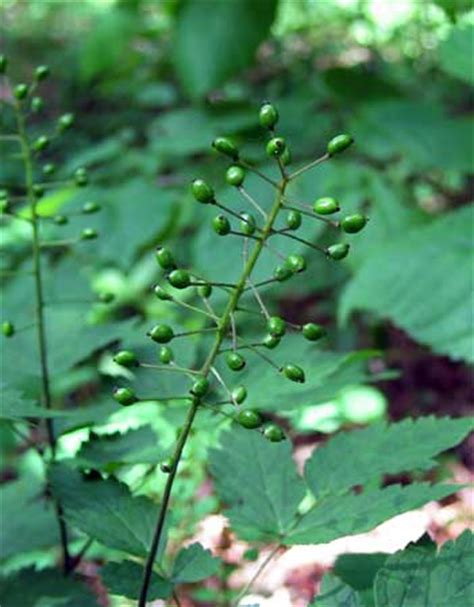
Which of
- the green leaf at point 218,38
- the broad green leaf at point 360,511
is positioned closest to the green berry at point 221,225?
the broad green leaf at point 360,511

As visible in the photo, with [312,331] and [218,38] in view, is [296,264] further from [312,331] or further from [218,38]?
[218,38]

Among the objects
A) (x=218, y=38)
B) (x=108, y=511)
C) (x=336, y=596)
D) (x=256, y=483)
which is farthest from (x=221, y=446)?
(x=218, y=38)

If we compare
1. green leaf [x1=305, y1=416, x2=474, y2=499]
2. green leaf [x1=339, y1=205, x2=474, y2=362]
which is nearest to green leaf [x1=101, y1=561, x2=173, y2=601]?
green leaf [x1=305, y1=416, x2=474, y2=499]

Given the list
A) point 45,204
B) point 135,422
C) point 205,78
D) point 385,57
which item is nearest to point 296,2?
point 385,57

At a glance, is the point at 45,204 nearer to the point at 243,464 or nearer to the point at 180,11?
the point at 180,11

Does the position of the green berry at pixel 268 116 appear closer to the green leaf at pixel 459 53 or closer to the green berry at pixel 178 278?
the green berry at pixel 178 278

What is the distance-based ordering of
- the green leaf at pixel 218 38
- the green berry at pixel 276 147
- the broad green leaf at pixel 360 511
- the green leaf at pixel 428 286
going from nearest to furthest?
the green berry at pixel 276 147, the broad green leaf at pixel 360 511, the green leaf at pixel 428 286, the green leaf at pixel 218 38

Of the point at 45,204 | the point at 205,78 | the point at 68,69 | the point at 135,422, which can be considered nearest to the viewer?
the point at 135,422

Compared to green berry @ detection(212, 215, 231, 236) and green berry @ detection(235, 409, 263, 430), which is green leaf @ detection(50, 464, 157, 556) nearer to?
green berry @ detection(235, 409, 263, 430)
